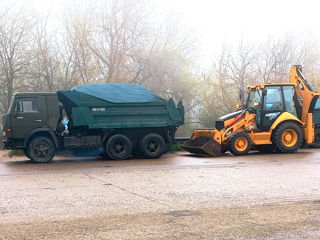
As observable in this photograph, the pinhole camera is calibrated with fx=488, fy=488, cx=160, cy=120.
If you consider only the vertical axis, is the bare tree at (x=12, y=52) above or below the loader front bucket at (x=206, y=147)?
above

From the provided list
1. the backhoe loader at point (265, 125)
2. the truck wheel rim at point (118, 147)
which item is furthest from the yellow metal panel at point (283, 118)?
the truck wheel rim at point (118, 147)

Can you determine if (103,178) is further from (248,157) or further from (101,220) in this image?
(248,157)

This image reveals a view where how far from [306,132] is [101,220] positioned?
13.2 metres

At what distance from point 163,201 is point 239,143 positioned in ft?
30.9

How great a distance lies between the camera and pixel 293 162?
14.5 m

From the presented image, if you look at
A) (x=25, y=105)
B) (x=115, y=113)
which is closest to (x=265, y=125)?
(x=115, y=113)

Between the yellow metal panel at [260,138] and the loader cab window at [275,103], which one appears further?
the loader cab window at [275,103]

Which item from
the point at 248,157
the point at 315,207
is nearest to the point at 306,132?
the point at 248,157

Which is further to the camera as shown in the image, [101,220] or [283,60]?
[283,60]

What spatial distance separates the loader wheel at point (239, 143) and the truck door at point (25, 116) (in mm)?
6570

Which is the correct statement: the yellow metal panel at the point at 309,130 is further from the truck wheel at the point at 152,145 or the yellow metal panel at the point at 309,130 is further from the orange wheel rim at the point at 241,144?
the truck wheel at the point at 152,145

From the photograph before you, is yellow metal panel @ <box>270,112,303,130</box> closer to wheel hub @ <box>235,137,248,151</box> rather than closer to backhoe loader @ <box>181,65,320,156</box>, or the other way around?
backhoe loader @ <box>181,65,320,156</box>

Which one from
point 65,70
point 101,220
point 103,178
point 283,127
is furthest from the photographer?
point 65,70

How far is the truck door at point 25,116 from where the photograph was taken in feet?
51.3
